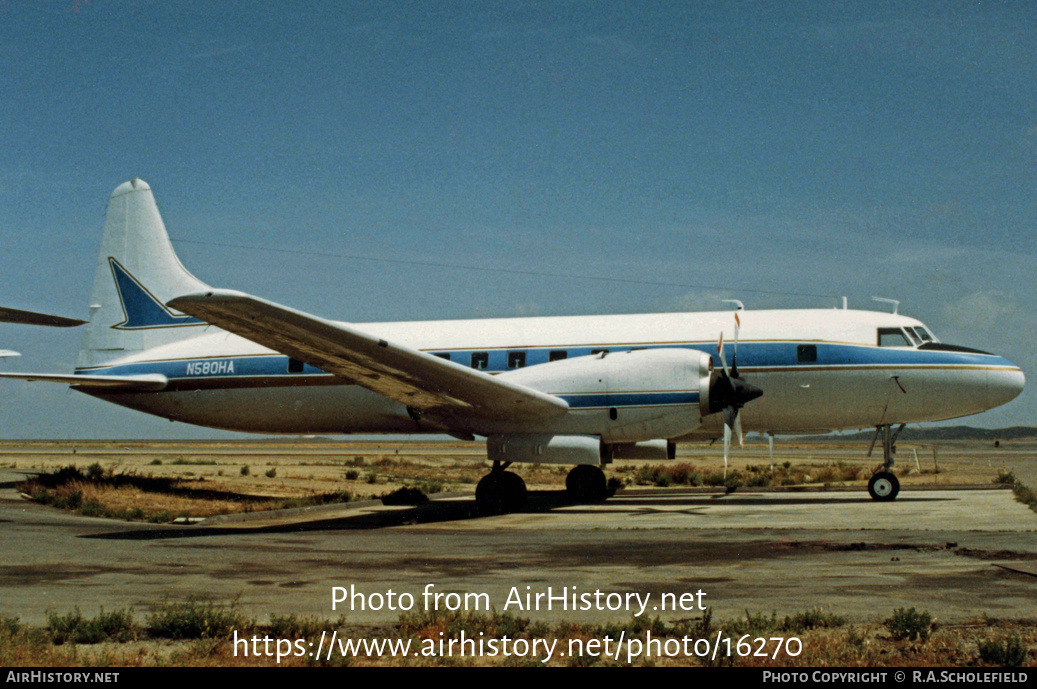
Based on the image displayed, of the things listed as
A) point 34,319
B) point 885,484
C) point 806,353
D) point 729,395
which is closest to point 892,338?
point 806,353

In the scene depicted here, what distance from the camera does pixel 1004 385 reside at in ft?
64.6

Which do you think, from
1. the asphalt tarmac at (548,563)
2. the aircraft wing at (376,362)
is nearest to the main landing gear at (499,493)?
the asphalt tarmac at (548,563)

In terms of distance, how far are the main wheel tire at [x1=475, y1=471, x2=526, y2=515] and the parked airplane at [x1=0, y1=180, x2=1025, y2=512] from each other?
0.05 meters

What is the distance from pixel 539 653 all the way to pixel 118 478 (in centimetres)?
2070

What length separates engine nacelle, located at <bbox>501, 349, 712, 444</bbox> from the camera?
17.7 m

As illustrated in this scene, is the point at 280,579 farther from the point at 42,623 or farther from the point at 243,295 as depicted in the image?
the point at 243,295

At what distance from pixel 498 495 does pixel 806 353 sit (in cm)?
806

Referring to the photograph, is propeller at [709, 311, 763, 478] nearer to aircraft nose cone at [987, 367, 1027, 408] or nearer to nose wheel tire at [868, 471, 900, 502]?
nose wheel tire at [868, 471, 900, 502]

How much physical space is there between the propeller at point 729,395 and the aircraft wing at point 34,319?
17.9m

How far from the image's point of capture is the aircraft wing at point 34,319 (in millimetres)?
21953

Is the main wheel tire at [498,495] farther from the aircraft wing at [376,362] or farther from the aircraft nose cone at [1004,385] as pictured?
the aircraft nose cone at [1004,385]

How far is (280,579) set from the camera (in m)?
9.56
